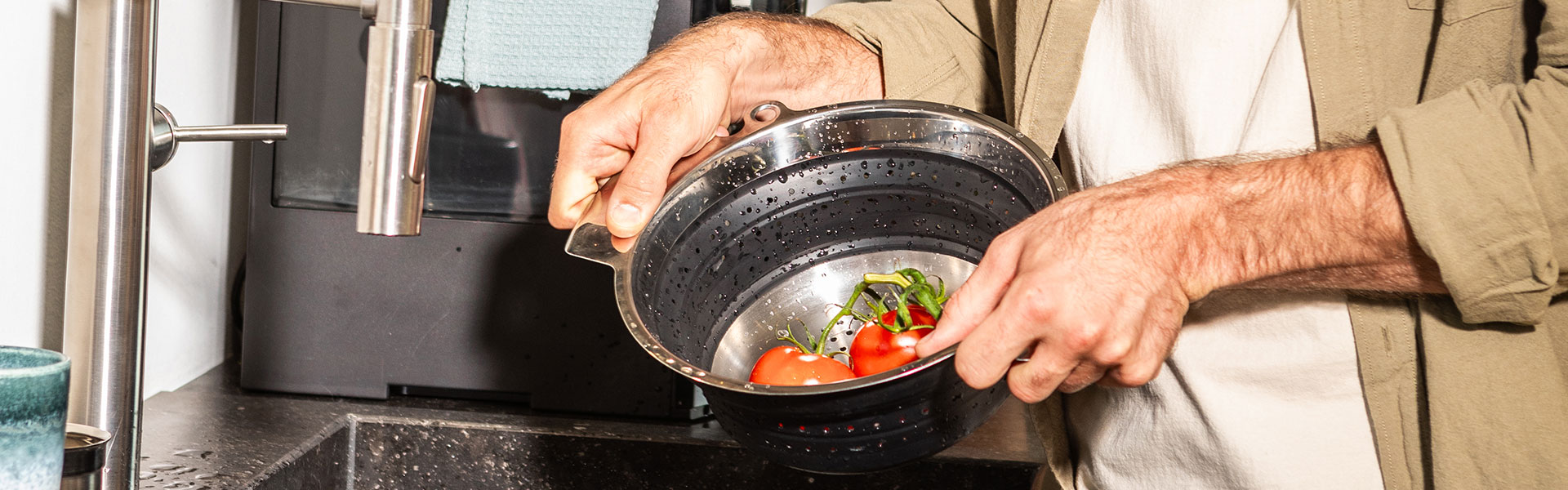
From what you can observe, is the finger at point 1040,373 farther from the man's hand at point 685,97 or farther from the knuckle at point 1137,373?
the man's hand at point 685,97

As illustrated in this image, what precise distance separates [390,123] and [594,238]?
0.60 ft

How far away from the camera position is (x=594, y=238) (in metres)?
0.57

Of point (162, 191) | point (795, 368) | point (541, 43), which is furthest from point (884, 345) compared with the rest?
point (162, 191)

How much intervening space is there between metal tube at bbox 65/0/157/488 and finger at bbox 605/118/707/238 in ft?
0.69

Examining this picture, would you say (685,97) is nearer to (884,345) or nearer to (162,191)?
(884,345)

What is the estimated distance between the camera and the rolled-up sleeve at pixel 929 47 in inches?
29.9

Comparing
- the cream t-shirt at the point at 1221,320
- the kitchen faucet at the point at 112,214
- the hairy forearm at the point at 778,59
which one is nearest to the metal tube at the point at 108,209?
the kitchen faucet at the point at 112,214

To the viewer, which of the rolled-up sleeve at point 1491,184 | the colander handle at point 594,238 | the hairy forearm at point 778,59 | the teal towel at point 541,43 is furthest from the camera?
the teal towel at point 541,43

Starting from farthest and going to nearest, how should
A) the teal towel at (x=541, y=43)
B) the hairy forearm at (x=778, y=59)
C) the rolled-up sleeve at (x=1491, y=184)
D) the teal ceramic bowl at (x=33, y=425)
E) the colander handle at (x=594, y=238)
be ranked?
the teal towel at (x=541, y=43) < the hairy forearm at (x=778, y=59) < the colander handle at (x=594, y=238) < the rolled-up sleeve at (x=1491, y=184) < the teal ceramic bowl at (x=33, y=425)

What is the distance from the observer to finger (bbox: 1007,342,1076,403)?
0.46 metres

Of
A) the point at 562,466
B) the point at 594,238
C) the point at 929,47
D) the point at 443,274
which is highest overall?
the point at 929,47

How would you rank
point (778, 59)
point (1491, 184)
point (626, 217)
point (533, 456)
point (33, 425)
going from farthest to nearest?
point (533, 456)
point (778, 59)
point (626, 217)
point (1491, 184)
point (33, 425)

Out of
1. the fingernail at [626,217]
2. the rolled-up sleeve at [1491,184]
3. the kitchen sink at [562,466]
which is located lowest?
the kitchen sink at [562,466]

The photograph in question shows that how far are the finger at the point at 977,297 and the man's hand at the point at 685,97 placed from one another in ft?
0.57
